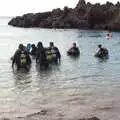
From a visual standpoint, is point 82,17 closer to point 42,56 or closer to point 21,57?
point 42,56

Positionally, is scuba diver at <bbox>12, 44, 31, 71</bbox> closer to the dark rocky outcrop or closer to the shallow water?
the shallow water

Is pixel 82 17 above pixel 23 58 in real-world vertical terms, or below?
above

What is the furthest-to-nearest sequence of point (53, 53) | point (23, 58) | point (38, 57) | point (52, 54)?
point (53, 53) < point (52, 54) < point (38, 57) < point (23, 58)

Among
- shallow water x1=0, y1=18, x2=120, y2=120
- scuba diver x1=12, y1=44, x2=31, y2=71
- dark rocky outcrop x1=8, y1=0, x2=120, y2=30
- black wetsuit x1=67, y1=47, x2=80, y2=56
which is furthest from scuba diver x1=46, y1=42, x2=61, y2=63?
dark rocky outcrop x1=8, y1=0, x2=120, y2=30

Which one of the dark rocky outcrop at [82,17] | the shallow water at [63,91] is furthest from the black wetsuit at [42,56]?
the dark rocky outcrop at [82,17]

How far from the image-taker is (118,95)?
21.6 meters

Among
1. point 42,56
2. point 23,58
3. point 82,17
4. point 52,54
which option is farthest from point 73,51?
point 82,17

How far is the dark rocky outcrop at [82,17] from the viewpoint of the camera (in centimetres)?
12500

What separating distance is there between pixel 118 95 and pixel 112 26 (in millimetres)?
97616

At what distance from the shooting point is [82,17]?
128875mm

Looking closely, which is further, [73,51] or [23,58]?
[73,51]

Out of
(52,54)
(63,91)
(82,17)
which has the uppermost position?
(82,17)

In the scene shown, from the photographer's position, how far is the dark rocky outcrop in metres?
125

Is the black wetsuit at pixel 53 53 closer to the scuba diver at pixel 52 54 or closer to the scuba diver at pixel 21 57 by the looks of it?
the scuba diver at pixel 52 54
